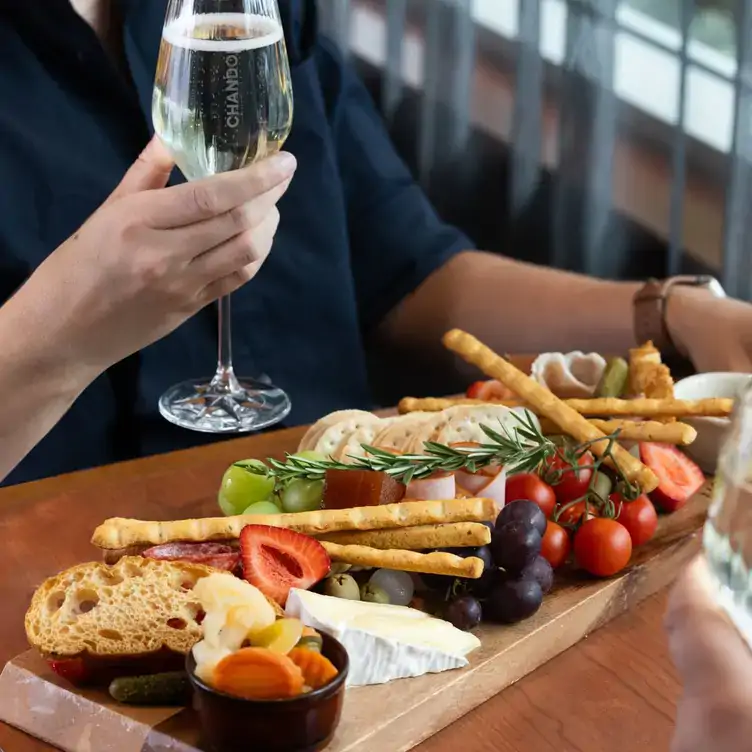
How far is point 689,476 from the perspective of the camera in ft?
3.99

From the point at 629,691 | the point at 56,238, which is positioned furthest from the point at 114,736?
the point at 56,238

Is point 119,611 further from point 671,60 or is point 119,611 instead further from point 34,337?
point 671,60

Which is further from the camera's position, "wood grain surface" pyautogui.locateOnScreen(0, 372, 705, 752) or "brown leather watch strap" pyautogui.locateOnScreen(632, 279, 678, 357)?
"brown leather watch strap" pyautogui.locateOnScreen(632, 279, 678, 357)

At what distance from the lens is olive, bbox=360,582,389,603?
0.95 m

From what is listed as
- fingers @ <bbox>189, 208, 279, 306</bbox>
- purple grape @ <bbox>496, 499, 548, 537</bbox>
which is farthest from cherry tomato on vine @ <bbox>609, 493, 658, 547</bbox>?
fingers @ <bbox>189, 208, 279, 306</bbox>

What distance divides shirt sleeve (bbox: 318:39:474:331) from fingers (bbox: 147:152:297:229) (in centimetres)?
75

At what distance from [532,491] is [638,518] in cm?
11

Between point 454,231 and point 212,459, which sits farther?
point 454,231

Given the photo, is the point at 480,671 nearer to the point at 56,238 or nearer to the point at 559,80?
the point at 56,238

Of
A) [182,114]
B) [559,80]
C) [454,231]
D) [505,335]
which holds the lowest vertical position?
[505,335]

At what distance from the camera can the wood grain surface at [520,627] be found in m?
0.87

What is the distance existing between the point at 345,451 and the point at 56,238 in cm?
57

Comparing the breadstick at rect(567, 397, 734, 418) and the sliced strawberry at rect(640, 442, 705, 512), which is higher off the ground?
the breadstick at rect(567, 397, 734, 418)

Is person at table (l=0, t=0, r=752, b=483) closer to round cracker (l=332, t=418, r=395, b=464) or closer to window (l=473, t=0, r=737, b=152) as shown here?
round cracker (l=332, t=418, r=395, b=464)
